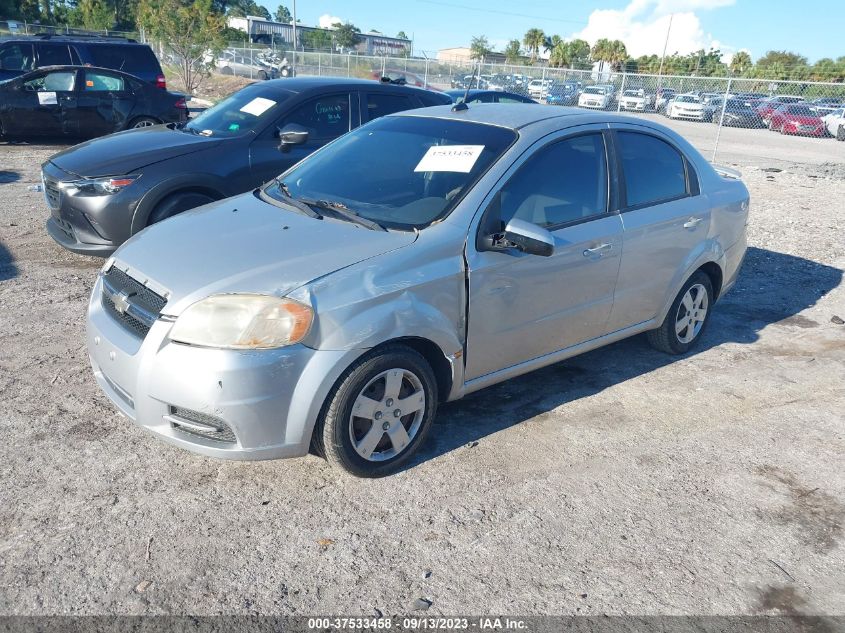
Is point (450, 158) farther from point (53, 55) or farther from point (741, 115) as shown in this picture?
point (741, 115)

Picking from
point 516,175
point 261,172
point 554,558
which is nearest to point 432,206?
point 516,175

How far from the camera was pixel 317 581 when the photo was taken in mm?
2842

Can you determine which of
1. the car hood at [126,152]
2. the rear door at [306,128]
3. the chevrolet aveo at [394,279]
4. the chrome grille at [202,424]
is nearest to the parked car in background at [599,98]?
the rear door at [306,128]

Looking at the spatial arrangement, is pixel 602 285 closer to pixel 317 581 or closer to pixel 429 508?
pixel 429 508

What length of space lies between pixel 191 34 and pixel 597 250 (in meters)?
26.4

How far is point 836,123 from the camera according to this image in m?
24.5

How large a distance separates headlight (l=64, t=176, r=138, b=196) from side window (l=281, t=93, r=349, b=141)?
62.1 inches

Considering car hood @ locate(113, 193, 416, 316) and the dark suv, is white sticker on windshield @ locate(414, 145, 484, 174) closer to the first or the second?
car hood @ locate(113, 193, 416, 316)

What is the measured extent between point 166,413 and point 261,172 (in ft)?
12.4

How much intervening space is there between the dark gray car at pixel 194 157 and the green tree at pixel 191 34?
22045 mm

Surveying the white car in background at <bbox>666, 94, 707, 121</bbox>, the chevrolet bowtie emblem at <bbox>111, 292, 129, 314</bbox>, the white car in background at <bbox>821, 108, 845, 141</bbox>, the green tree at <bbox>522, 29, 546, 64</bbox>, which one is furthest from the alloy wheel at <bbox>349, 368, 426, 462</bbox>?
the green tree at <bbox>522, 29, 546, 64</bbox>

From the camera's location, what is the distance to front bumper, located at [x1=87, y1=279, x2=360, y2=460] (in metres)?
3.01

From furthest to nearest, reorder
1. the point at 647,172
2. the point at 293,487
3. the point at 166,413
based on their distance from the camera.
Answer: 1. the point at 647,172
2. the point at 293,487
3. the point at 166,413

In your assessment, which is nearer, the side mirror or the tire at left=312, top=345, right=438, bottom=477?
the tire at left=312, top=345, right=438, bottom=477
